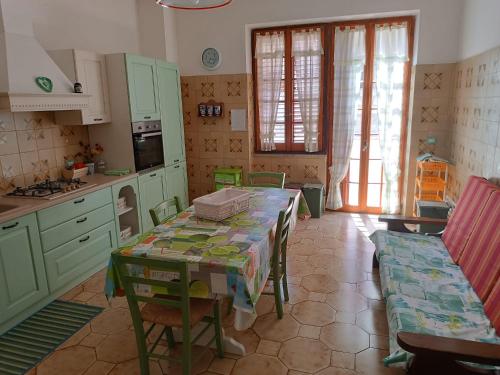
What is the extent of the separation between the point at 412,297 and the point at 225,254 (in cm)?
114

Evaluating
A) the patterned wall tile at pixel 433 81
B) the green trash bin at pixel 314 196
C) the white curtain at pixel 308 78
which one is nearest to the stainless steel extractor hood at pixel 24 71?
the white curtain at pixel 308 78

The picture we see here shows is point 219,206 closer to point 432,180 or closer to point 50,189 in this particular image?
point 50,189

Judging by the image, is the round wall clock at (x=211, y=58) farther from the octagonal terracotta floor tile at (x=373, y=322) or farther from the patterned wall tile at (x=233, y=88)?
the octagonal terracotta floor tile at (x=373, y=322)

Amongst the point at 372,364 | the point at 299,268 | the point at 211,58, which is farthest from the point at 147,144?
the point at 372,364

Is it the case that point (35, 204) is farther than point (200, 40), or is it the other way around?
point (200, 40)

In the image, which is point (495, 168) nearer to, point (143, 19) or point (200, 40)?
point (200, 40)

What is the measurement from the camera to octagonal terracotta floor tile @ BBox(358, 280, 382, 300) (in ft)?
9.71

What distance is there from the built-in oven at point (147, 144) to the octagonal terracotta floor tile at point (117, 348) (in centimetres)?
192

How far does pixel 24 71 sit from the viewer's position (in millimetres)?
2869

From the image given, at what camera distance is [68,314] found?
2848 mm

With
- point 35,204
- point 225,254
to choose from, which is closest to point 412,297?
point 225,254

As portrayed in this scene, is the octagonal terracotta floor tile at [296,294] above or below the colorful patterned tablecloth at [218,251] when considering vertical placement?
below

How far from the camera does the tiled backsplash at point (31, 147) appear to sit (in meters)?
3.13

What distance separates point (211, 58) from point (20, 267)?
3.40 meters
